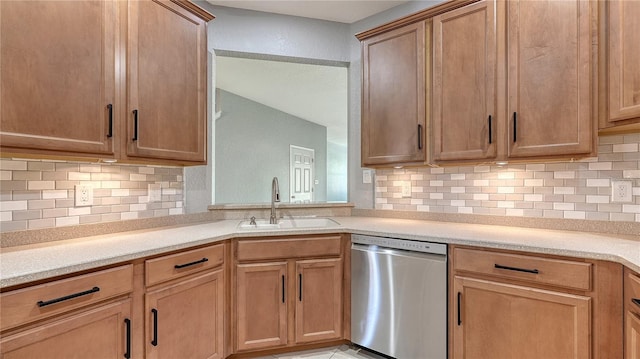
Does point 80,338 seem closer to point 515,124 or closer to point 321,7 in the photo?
point 515,124

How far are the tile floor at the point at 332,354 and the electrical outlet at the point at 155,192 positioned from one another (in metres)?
1.26

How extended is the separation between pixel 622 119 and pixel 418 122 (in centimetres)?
98

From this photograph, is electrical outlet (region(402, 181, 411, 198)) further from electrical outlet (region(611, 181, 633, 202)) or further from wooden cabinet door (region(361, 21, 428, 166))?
A: electrical outlet (region(611, 181, 633, 202))

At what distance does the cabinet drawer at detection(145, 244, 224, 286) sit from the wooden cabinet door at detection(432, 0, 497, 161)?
1476 millimetres

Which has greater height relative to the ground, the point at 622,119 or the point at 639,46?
the point at 639,46

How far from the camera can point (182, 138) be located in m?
1.90

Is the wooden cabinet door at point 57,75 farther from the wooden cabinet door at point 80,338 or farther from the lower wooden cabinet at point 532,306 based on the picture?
the lower wooden cabinet at point 532,306

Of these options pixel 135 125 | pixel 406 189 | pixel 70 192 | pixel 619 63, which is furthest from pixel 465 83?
pixel 70 192

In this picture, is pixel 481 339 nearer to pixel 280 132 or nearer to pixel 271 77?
pixel 271 77

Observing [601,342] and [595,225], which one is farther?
[595,225]

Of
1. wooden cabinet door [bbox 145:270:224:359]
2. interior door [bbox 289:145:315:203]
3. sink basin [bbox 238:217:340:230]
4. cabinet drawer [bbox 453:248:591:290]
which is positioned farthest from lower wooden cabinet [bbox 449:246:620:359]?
interior door [bbox 289:145:315:203]

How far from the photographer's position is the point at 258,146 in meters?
4.07

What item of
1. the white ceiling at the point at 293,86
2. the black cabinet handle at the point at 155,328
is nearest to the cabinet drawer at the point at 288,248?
the black cabinet handle at the point at 155,328

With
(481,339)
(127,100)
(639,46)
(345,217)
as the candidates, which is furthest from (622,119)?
(127,100)
